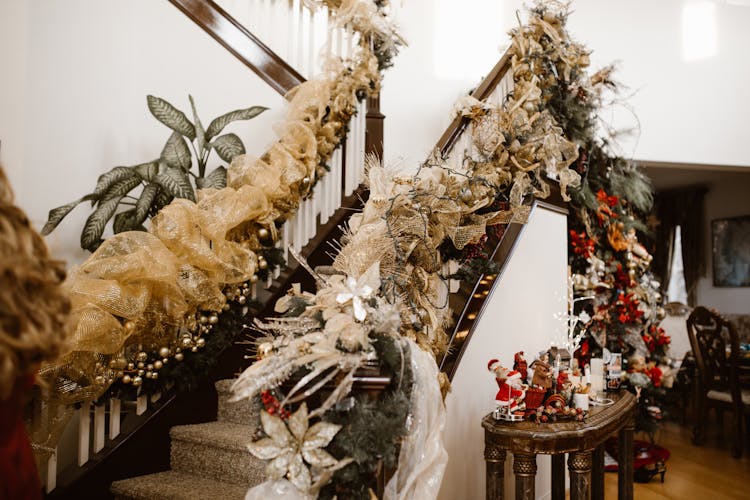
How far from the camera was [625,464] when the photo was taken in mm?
3363

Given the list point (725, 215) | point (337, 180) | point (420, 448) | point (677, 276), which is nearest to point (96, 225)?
point (337, 180)

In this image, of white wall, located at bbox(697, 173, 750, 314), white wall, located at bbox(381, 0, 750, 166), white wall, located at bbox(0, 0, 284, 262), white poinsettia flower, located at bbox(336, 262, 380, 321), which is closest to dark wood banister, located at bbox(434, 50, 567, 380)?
white poinsettia flower, located at bbox(336, 262, 380, 321)

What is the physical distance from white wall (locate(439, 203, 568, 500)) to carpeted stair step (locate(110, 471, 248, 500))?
108 centimetres

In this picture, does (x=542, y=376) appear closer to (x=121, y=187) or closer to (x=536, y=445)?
(x=536, y=445)

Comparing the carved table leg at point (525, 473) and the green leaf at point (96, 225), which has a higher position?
the green leaf at point (96, 225)

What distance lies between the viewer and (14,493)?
109 centimetres

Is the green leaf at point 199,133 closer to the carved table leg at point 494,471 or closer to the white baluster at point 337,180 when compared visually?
Result: the white baluster at point 337,180

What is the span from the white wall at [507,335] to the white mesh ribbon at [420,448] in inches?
48.5

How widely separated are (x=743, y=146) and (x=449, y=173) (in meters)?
5.08

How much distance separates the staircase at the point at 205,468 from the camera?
251 centimetres

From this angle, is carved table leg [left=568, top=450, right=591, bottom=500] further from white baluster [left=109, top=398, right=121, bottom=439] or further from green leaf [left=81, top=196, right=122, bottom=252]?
green leaf [left=81, top=196, right=122, bottom=252]

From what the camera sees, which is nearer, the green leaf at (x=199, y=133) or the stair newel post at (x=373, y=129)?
the green leaf at (x=199, y=133)

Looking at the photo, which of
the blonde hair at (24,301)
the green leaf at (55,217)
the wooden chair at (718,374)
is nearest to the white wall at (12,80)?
the green leaf at (55,217)

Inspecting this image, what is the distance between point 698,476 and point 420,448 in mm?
3852
